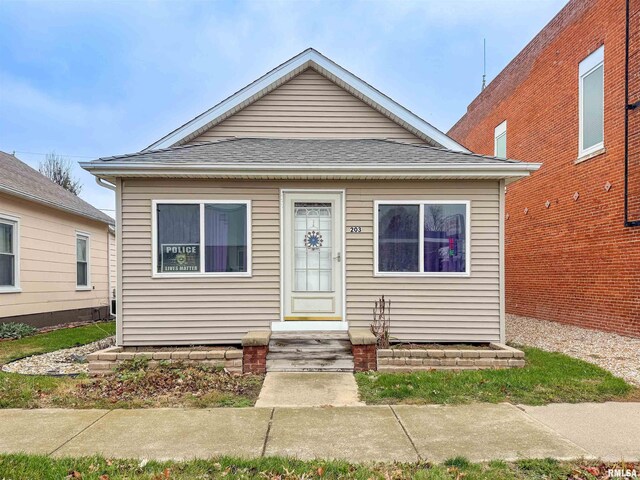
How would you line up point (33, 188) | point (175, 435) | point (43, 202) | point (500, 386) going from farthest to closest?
point (33, 188) → point (43, 202) → point (500, 386) → point (175, 435)

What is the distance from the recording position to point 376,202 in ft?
21.2

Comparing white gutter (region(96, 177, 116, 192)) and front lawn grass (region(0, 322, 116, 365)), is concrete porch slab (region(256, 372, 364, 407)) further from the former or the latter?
front lawn grass (region(0, 322, 116, 365))

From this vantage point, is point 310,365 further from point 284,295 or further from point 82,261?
point 82,261

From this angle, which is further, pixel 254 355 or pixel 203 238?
pixel 203 238

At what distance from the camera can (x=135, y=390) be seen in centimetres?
486

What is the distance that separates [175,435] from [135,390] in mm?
1575

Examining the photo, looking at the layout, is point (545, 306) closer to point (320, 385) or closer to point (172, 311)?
point (320, 385)

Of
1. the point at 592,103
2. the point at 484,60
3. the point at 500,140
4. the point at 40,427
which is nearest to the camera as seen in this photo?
the point at 40,427

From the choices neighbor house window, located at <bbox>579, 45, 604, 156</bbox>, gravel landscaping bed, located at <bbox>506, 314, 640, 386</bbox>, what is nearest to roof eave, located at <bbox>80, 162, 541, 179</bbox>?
gravel landscaping bed, located at <bbox>506, 314, 640, 386</bbox>

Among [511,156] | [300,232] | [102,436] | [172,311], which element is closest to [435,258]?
[300,232]

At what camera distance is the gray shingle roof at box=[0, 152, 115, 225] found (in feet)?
29.6

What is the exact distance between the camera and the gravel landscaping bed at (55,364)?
5824mm

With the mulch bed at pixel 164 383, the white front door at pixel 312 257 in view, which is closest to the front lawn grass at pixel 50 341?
the mulch bed at pixel 164 383

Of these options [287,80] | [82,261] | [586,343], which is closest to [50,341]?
[82,261]
